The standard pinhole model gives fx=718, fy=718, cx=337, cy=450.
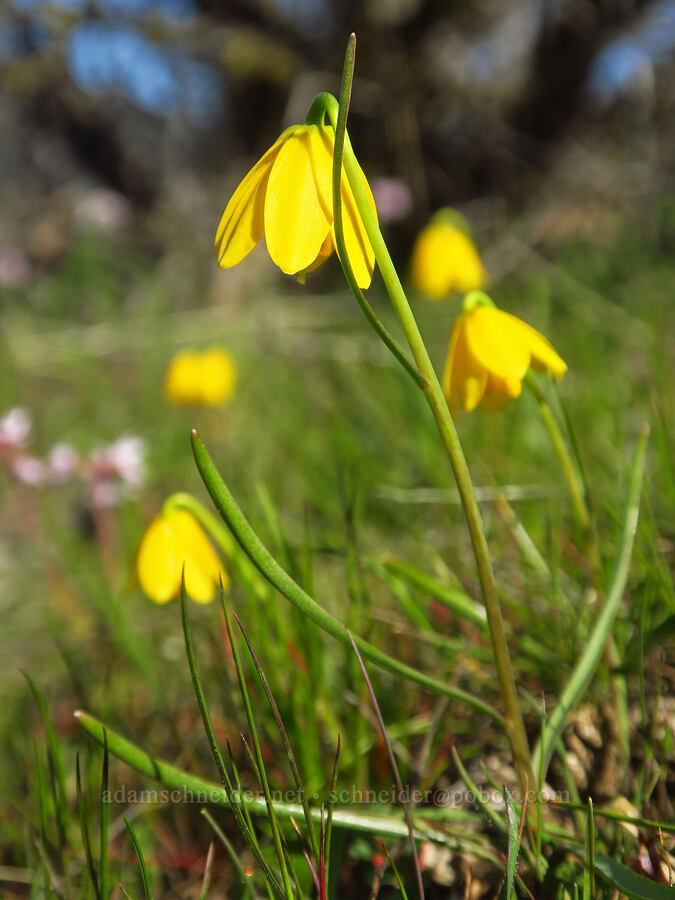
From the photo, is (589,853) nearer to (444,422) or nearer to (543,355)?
(444,422)

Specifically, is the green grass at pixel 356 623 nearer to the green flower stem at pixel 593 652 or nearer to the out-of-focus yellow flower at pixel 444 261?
the green flower stem at pixel 593 652

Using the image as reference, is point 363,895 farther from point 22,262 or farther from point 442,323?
point 22,262

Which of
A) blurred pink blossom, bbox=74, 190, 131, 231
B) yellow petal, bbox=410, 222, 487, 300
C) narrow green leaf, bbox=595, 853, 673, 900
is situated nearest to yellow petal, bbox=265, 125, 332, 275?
narrow green leaf, bbox=595, 853, 673, 900

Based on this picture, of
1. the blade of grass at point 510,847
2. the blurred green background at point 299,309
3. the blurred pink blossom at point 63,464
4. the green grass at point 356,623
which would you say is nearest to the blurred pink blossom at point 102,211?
the blurred green background at point 299,309

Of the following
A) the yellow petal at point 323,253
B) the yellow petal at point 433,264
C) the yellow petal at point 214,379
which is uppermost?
the yellow petal at point 433,264

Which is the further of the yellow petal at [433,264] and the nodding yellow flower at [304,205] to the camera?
the yellow petal at [433,264]

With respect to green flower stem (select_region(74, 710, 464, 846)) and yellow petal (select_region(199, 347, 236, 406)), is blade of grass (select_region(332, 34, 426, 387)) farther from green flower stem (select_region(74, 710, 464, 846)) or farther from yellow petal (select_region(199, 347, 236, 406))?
yellow petal (select_region(199, 347, 236, 406))

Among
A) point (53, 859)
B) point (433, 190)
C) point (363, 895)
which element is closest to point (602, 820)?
point (363, 895)
